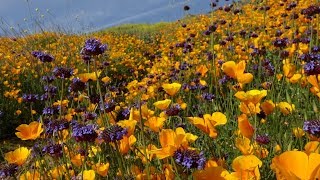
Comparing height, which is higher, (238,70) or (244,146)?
(238,70)

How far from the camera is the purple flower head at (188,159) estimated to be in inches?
64.0

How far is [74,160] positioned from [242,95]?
95 centimetres

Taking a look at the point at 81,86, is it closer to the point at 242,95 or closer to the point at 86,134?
the point at 86,134

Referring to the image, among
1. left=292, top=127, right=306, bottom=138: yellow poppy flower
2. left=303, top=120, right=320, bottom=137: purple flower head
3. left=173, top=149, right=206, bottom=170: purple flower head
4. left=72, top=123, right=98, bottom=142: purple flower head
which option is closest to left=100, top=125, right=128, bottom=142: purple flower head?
left=72, top=123, right=98, bottom=142: purple flower head

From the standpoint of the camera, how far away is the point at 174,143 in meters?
1.71

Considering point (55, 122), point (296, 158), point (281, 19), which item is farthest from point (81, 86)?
point (281, 19)

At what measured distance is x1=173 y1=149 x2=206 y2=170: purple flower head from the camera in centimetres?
162

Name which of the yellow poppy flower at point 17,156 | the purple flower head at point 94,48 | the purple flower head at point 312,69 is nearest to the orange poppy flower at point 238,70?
the purple flower head at point 312,69

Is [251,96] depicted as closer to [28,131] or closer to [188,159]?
[188,159]

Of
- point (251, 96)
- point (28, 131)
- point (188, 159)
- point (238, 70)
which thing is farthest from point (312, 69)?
point (28, 131)

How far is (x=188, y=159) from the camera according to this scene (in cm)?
162

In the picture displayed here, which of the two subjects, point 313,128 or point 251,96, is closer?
point 313,128

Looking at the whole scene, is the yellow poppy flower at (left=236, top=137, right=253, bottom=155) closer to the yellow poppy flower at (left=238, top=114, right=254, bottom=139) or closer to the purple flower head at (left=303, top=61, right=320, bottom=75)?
the yellow poppy flower at (left=238, top=114, right=254, bottom=139)

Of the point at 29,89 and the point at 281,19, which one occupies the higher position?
the point at 281,19
